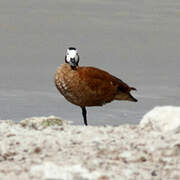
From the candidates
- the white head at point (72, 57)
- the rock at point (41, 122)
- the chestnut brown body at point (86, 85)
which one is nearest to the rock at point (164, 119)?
the rock at point (41, 122)

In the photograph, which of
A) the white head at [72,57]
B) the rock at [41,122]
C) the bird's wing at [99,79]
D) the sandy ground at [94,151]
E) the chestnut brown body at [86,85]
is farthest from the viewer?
the white head at [72,57]

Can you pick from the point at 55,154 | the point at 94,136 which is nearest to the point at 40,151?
the point at 55,154

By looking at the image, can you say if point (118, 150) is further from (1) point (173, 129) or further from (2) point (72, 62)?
(2) point (72, 62)

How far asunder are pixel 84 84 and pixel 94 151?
3890mm

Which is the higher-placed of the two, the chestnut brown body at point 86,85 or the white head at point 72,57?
the white head at point 72,57

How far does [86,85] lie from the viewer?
13.3 m

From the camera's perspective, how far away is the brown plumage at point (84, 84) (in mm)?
13258

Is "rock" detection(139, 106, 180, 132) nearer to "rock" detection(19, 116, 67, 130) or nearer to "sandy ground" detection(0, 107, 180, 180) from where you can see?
"sandy ground" detection(0, 107, 180, 180)

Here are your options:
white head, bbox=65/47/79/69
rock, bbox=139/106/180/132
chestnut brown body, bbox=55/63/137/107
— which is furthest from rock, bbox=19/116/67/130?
rock, bbox=139/106/180/132

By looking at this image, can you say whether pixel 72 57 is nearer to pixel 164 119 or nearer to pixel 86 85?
pixel 86 85

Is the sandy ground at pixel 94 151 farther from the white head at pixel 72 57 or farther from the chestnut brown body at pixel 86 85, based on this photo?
the white head at pixel 72 57

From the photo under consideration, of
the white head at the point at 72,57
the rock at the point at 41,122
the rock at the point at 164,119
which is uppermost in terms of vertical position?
the white head at the point at 72,57

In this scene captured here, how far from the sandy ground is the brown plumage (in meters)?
1.94

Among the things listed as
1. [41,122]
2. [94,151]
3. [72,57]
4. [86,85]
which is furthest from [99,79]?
[94,151]
